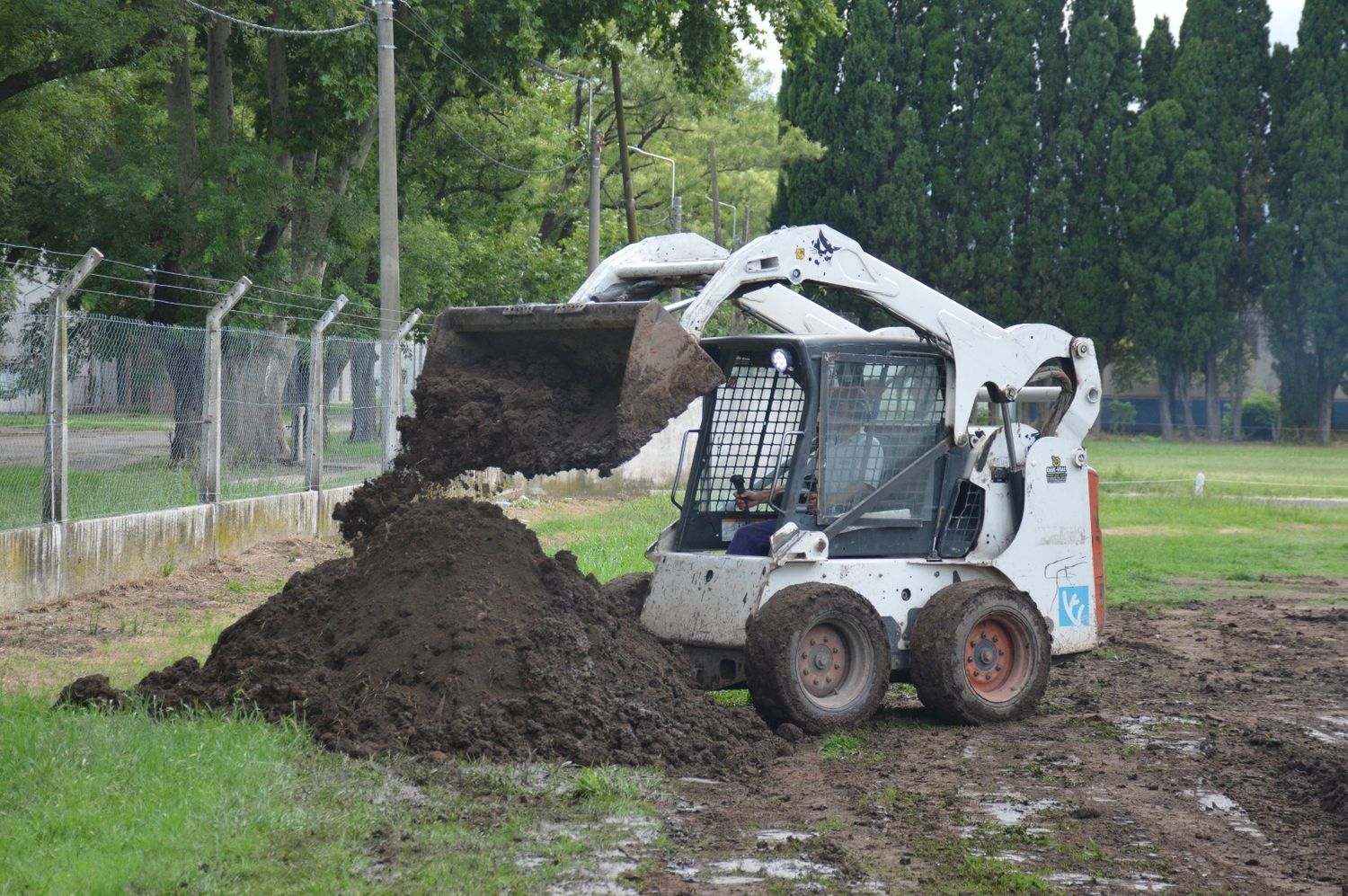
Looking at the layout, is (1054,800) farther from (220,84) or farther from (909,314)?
(220,84)

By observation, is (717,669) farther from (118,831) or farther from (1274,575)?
(1274,575)

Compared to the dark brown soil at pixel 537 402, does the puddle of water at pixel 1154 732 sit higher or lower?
lower

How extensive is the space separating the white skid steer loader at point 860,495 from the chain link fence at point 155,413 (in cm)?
441

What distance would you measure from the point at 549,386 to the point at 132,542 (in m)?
5.94

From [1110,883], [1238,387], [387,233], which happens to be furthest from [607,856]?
[1238,387]

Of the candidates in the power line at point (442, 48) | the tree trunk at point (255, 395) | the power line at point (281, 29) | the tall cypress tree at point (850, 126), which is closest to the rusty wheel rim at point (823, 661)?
the tree trunk at point (255, 395)

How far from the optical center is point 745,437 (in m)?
9.84

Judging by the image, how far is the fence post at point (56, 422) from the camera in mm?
12062

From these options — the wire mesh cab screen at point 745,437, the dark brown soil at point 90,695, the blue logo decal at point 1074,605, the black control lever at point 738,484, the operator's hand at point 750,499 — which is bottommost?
the dark brown soil at point 90,695

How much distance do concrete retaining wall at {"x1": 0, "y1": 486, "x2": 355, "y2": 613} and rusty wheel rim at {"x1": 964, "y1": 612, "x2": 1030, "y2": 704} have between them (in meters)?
6.99

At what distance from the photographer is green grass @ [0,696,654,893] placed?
17.9 feet

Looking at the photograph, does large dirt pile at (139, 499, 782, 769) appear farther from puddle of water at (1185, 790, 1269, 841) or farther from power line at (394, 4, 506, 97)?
power line at (394, 4, 506, 97)

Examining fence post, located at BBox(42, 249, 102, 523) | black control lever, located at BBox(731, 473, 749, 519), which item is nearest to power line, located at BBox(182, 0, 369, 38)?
fence post, located at BBox(42, 249, 102, 523)

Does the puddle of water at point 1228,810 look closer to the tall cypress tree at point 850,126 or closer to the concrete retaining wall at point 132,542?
the concrete retaining wall at point 132,542
